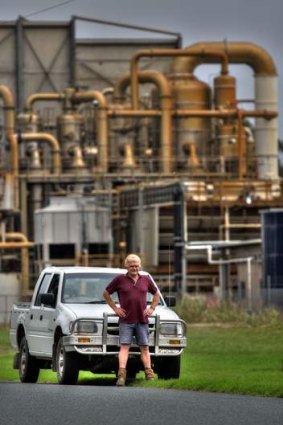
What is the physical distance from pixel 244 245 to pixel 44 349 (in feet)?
143

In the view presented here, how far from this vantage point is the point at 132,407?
17.3 m

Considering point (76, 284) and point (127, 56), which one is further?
point (127, 56)

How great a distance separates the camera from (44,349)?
2402 centimetres

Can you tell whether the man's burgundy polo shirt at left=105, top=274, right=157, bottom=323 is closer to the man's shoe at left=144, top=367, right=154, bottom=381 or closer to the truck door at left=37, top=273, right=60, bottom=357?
the man's shoe at left=144, top=367, right=154, bottom=381

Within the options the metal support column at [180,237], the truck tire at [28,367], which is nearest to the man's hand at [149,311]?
the truck tire at [28,367]

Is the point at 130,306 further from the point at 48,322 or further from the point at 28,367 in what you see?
the point at 28,367

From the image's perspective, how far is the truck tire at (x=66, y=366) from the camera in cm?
2288

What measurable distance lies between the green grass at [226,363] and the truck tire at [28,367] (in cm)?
74

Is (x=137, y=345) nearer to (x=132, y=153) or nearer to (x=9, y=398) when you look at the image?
(x=9, y=398)

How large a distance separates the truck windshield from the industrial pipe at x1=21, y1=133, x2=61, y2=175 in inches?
2033

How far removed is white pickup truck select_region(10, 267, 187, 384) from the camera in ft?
74.7

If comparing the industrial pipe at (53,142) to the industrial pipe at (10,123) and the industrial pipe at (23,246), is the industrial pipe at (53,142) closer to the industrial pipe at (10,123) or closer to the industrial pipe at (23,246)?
the industrial pipe at (10,123)

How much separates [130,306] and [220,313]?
1451 inches

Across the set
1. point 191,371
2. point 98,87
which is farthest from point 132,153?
point 191,371
